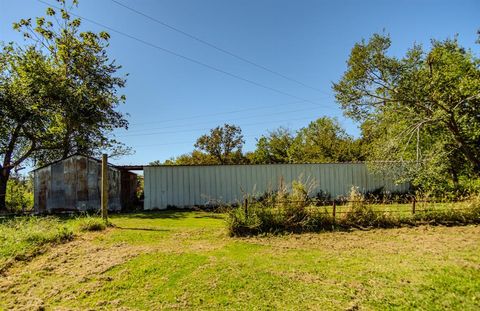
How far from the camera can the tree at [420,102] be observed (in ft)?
39.4

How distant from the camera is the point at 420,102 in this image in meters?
12.4

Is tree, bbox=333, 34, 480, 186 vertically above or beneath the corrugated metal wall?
above

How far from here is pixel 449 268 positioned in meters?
4.84

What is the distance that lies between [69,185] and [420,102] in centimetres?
1642

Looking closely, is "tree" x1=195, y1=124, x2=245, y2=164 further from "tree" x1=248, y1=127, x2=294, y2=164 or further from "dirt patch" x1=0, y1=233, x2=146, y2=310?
"dirt patch" x1=0, y1=233, x2=146, y2=310

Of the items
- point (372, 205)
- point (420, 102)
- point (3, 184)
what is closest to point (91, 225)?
point (372, 205)

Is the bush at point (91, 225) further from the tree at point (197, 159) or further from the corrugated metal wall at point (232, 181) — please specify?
the tree at point (197, 159)

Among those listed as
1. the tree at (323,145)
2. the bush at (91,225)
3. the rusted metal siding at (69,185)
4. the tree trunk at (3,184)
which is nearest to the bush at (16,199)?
the tree trunk at (3,184)

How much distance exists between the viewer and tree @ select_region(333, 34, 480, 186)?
12.0 m

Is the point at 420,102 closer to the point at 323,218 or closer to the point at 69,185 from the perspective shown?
the point at 323,218

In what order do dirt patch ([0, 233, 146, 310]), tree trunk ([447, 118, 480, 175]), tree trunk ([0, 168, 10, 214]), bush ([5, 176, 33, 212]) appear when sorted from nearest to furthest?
dirt patch ([0, 233, 146, 310]) < tree trunk ([447, 118, 480, 175]) < tree trunk ([0, 168, 10, 214]) < bush ([5, 176, 33, 212])

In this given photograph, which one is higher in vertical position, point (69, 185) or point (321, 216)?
point (69, 185)

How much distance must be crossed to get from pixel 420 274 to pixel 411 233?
11.7 feet

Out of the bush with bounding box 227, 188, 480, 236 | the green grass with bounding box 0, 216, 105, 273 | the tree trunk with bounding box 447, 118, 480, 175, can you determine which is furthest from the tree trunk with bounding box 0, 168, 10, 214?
the tree trunk with bounding box 447, 118, 480, 175
